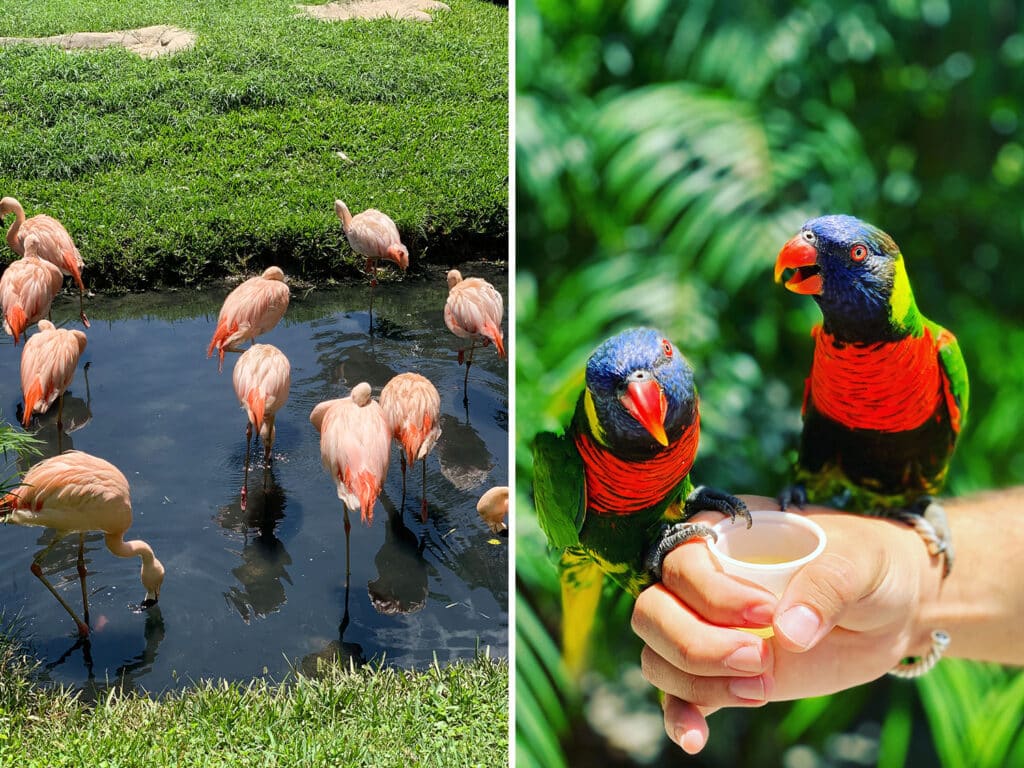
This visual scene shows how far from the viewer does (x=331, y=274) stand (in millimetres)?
6836

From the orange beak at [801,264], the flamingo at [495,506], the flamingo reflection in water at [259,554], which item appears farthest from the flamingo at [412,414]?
the orange beak at [801,264]

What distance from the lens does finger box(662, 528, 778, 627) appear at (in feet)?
4.68

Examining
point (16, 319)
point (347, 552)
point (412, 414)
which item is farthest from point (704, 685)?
point (16, 319)

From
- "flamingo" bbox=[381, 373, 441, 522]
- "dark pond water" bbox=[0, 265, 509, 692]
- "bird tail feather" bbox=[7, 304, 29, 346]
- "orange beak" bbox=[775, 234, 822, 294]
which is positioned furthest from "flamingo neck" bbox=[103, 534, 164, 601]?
"orange beak" bbox=[775, 234, 822, 294]

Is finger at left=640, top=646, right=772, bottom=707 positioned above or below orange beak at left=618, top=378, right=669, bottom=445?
below

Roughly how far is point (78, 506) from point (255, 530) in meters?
0.83

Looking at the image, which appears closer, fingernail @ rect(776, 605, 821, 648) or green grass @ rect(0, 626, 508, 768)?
fingernail @ rect(776, 605, 821, 648)

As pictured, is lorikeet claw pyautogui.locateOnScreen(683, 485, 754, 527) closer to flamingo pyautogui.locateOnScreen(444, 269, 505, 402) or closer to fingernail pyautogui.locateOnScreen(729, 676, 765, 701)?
fingernail pyautogui.locateOnScreen(729, 676, 765, 701)

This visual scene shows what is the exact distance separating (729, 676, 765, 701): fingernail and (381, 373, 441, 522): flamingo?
9.70 ft

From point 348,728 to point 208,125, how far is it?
6.81m

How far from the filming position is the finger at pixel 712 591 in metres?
1.43

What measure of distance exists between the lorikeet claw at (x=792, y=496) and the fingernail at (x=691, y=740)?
1.08 ft

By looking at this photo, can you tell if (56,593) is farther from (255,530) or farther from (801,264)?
(801,264)

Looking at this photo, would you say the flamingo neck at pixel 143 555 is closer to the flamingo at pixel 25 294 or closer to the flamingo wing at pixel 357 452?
the flamingo wing at pixel 357 452
